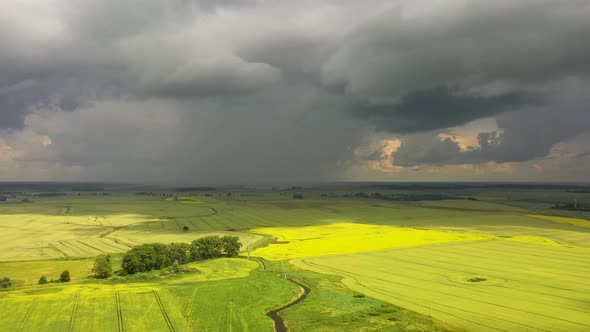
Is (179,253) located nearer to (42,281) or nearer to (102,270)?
(102,270)

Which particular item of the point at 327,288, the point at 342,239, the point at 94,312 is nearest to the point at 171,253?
the point at 94,312

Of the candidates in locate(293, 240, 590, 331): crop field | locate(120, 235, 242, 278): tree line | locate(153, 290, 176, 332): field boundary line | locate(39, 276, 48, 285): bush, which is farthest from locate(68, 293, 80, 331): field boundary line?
locate(293, 240, 590, 331): crop field

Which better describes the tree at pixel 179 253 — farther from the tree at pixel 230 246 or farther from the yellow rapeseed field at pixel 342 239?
the yellow rapeseed field at pixel 342 239

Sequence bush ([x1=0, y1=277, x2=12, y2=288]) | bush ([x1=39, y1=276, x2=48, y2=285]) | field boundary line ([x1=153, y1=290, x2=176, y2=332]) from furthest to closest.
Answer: bush ([x1=39, y1=276, x2=48, y2=285]) → bush ([x1=0, y1=277, x2=12, y2=288]) → field boundary line ([x1=153, y1=290, x2=176, y2=332])

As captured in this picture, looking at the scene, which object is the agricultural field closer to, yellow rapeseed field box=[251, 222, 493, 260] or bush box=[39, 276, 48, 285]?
yellow rapeseed field box=[251, 222, 493, 260]

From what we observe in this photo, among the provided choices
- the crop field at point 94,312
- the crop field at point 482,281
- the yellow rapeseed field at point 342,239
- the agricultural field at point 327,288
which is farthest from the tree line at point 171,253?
the crop field at point 482,281

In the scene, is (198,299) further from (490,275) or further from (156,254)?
(490,275)
